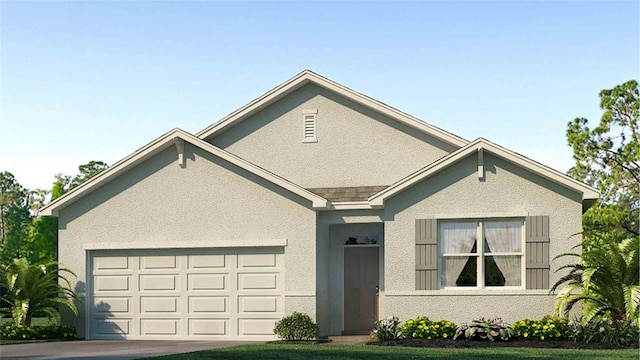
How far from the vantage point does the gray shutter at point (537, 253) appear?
1966 cm

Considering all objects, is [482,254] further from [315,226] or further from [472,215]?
[315,226]

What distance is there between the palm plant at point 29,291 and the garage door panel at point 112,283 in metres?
0.71

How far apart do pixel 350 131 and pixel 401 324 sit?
607 centimetres

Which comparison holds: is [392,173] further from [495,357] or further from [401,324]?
[495,357]

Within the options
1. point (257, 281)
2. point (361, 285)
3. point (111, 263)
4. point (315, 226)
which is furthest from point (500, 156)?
point (111, 263)

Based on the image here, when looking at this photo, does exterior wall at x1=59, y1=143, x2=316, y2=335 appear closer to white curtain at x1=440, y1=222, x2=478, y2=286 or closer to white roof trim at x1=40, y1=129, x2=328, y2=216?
white roof trim at x1=40, y1=129, x2=328, y2=216

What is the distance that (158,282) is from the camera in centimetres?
2183

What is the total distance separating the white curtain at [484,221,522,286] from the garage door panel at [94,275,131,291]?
9.20 m

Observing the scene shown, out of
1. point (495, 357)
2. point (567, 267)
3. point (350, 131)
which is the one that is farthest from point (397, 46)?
point (495, 357)

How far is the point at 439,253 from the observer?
20375 mm

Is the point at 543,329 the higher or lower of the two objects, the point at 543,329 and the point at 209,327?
the higher

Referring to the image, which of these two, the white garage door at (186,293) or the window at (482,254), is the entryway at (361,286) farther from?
the window at (482,254)

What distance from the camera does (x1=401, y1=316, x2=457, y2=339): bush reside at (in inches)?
770

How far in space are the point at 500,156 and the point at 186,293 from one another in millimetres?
8418
